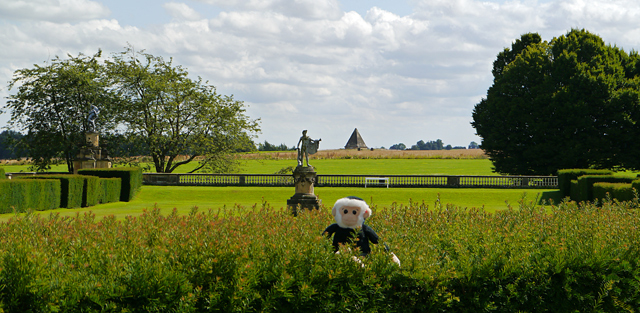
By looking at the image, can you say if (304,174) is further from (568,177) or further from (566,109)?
(566,109)

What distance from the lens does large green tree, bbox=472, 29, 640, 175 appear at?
1243 inches

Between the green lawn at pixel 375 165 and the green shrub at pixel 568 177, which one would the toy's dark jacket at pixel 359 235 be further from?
the green lawn at pixel 375 165

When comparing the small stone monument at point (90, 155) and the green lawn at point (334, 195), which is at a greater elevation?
the small stone monument at point (90, 155)

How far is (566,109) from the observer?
31688 millimetres

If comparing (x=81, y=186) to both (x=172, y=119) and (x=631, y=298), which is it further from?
(x=631, y=298)

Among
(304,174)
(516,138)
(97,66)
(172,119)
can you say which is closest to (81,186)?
(304,174)

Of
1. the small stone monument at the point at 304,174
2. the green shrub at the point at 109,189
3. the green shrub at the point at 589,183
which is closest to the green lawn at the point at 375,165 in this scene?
the green shrub at the point at 589,183

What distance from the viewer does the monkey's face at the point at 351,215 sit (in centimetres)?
630

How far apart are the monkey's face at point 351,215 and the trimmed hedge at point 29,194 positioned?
15.5 m

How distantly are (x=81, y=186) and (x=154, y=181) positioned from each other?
35.4 feet

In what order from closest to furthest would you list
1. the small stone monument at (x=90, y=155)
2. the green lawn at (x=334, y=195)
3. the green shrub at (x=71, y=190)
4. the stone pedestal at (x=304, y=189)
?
the stone pedestal at (x=304, y=189) → the green shrub at (x=71, y=190) → the green lawn at (x=334, y=195) → the small stone monument at (x=90, y=155)

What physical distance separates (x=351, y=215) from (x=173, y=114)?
1265 inches

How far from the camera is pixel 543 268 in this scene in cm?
550

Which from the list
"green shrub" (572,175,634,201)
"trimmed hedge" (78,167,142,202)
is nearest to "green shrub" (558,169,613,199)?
"green shrub" (572,175,634,201)
